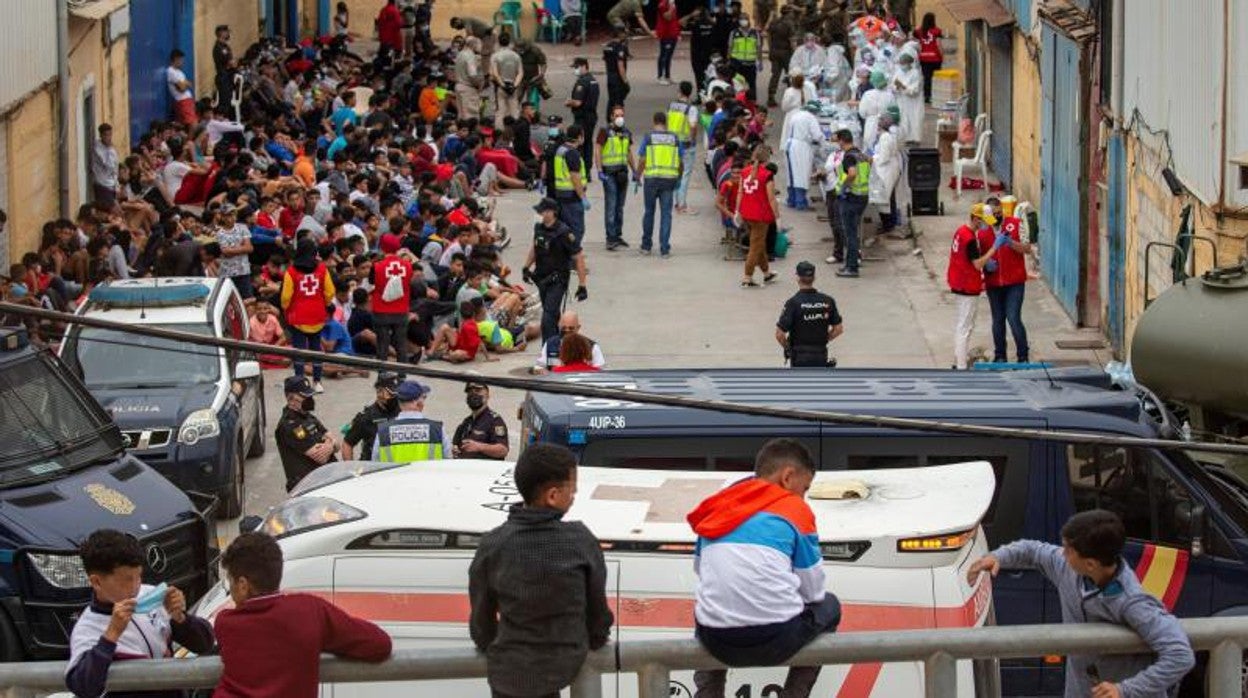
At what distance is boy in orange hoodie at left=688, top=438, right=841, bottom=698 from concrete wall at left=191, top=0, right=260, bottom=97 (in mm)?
31033

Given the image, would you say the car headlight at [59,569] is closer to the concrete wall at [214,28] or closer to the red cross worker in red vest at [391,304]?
the red cross worker in red vest at [391,304]

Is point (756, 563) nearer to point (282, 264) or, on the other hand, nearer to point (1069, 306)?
point (282, 264)

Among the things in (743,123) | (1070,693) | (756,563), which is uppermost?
(743,123)

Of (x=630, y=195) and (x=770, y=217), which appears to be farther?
(x=630, y=195)

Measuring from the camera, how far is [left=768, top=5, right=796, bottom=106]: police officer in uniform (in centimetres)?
4041

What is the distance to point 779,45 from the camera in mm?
40469

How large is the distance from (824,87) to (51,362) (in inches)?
963

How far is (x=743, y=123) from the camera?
3231cm

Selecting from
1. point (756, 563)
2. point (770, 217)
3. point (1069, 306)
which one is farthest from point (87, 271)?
point (756, 563)

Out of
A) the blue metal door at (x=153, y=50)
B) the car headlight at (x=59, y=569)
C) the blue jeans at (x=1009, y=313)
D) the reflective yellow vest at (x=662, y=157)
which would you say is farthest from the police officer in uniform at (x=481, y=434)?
the blue metal door at (x=153, y=50)

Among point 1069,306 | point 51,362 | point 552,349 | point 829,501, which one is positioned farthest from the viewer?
point 1069,306

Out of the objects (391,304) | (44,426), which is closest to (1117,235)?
(391,304)

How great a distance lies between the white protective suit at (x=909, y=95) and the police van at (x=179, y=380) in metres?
15.3

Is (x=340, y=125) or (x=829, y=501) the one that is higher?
(x=340, y=125)
